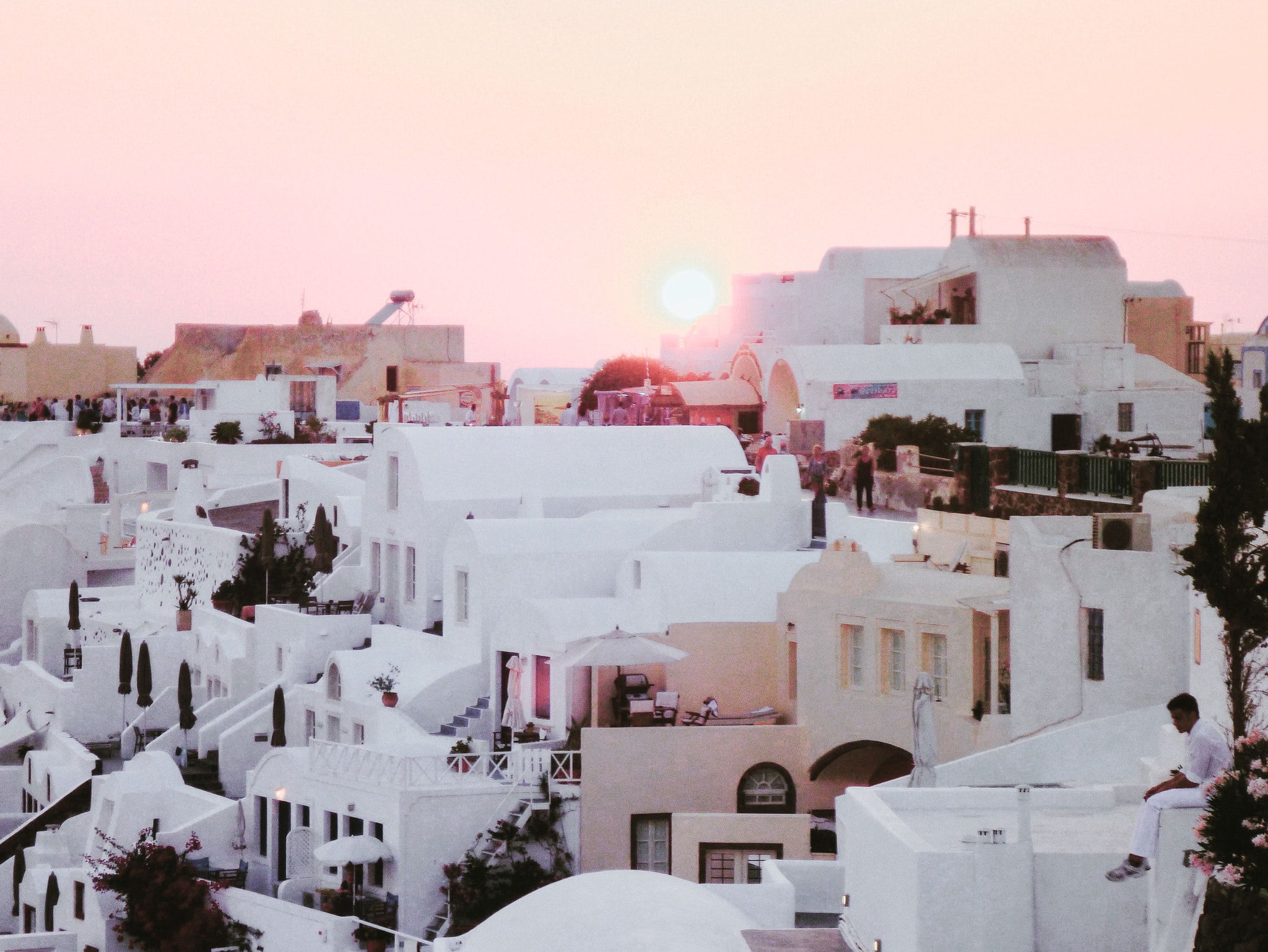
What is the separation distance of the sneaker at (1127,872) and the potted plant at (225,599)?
94.3 ft

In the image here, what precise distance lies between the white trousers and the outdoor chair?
14854 millimetres

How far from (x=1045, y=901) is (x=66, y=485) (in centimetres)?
5591

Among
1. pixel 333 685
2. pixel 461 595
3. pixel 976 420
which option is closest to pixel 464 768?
pixel 461 595

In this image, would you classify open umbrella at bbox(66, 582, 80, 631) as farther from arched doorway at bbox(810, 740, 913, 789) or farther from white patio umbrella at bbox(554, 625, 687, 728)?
arched doorway at bbox(810, 740, 913, 789)

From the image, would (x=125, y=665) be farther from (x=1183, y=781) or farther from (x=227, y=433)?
(x=1183, y=781)

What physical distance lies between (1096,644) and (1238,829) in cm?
1047

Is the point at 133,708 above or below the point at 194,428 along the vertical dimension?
below

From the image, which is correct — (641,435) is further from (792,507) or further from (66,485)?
(66,485)

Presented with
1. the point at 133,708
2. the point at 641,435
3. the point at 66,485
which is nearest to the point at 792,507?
the point at 641,435

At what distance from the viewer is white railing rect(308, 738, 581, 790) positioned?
2619 cm

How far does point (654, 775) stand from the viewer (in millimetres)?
26438

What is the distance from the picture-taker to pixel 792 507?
34.1m

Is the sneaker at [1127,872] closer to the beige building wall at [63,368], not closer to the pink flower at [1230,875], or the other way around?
the pink flower at [1230,875]

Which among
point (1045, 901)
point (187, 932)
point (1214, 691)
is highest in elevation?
point (1214, 691)
